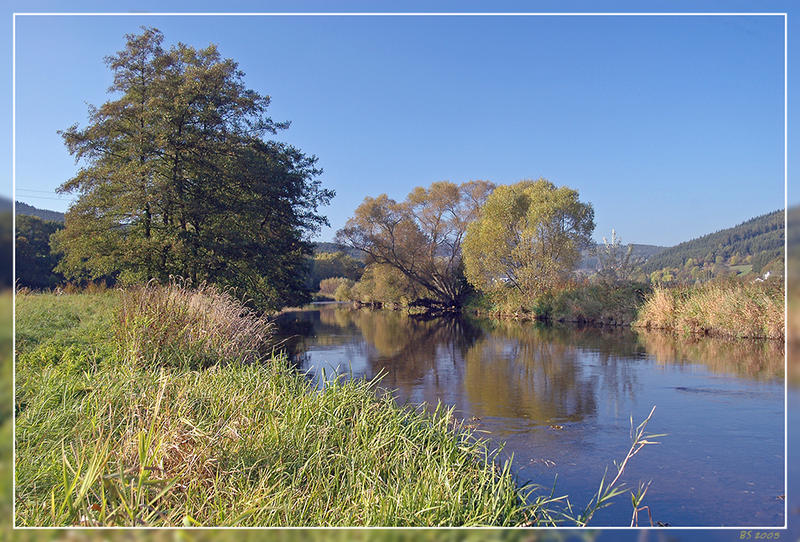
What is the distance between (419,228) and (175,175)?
1885 centimetres

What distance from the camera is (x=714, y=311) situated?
15.2 m

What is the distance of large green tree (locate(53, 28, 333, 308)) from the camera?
12.6 meters

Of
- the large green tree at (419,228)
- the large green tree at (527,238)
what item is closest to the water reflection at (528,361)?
the large green tree at (527,238)

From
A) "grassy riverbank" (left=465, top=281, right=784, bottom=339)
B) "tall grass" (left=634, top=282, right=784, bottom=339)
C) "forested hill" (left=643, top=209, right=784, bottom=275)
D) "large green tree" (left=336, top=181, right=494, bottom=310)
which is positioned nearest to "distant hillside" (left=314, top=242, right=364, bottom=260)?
"large green tree" (left=336, top=181, right=494, bottom=310)

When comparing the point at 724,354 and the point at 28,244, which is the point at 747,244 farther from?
the point at 724,354

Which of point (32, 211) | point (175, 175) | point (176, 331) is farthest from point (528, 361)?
point (32, 211)

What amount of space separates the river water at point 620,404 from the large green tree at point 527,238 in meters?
9.01

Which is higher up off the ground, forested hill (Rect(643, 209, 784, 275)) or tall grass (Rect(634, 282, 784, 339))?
forested hill (Rect(643, 209, 784, 275))

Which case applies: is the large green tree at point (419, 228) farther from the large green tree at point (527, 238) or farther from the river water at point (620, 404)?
the river water at point (620, 404)

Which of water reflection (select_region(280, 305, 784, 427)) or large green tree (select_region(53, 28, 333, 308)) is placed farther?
large green tree (select_region(53, 28, 333, 308))

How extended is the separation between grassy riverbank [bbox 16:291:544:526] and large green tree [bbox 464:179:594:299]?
2032 cm

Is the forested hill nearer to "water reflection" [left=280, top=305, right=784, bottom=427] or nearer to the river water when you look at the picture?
the river water

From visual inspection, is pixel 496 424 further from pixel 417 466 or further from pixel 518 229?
pixel 518 229

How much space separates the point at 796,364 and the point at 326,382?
153 inches
